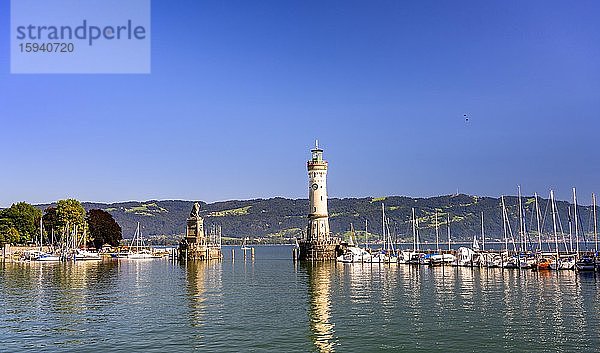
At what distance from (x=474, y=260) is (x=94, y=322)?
64.6m

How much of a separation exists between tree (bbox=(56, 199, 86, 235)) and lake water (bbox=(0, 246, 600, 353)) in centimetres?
5453

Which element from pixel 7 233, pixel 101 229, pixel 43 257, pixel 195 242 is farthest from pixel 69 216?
pixel 195 242

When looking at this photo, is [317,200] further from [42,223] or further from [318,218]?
[42,223]

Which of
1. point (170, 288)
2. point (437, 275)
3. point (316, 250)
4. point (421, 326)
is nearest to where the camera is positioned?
point (421, 326)

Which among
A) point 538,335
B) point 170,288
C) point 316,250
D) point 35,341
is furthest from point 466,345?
point 316,250

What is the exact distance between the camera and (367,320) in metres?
40.7

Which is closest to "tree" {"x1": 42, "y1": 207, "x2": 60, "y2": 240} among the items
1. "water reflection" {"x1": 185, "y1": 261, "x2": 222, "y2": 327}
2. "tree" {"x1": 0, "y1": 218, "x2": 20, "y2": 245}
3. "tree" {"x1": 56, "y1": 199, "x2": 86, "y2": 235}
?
"tree" {"x1": 56, "y1": 199, "x2": 86, "y2": 235}

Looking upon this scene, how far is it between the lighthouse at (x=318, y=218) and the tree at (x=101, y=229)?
54.6 m

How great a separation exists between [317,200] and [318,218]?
11.2 ft

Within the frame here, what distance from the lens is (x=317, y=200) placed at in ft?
367

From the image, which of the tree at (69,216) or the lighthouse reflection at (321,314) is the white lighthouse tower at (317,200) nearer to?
the lighthouse reflection at (321,314)

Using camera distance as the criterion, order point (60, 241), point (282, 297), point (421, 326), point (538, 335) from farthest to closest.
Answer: point (60, 241) → point (282, 297) → point (421, 326) → point (538, 335)

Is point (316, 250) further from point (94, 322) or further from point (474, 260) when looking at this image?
point (94, 322)

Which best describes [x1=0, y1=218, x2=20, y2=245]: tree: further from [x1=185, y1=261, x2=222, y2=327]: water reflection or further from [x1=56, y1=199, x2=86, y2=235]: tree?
[x1=185, y1=261, x2=222, y2=327]: water reflection
